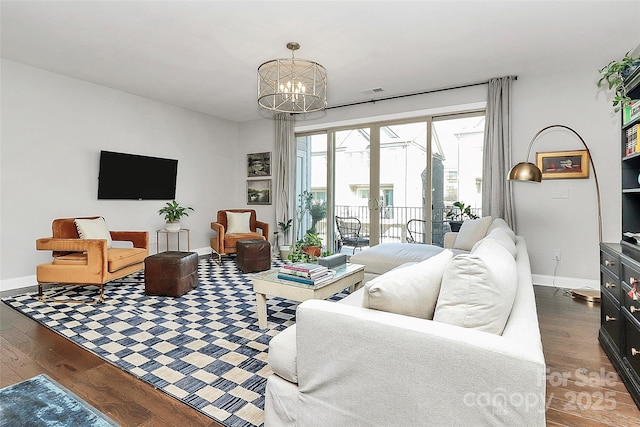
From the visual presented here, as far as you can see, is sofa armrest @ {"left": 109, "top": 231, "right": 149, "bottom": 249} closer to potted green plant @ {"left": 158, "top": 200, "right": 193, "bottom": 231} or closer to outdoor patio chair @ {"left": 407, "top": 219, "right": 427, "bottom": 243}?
potted green plant @ {"left": 158, "top": 200, "right": 193, "bottom": 231}

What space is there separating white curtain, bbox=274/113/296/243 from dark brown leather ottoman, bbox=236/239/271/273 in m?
1.49

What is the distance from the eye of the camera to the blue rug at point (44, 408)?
3.76 feet

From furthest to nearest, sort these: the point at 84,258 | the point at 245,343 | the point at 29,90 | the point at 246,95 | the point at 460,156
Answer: the point at 246,95 → the point at 460,156 → the point at 29,90 → the point at 84,258 → the point at 245,343

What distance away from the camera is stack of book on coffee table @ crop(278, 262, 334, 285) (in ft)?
8.39

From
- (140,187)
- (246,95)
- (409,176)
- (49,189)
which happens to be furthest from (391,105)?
(49,189)

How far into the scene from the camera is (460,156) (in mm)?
4805

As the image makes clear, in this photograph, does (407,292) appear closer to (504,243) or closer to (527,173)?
(504,243)

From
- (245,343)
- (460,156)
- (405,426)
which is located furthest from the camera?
(460,156)

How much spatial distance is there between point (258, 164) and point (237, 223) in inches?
60.1

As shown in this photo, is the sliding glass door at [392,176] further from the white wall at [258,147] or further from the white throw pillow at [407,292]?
the white throw pillow at [407,292]

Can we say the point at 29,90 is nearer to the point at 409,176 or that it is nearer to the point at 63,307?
the point at 63,307

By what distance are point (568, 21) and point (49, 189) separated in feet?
19.3

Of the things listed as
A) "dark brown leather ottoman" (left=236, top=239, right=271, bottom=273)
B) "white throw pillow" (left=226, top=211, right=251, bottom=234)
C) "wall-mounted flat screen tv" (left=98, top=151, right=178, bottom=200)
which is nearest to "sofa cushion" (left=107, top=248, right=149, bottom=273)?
"dark brown leather ottoman" (left=236, top=239, right=271, bottom=273)

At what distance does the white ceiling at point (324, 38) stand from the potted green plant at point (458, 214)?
1683 millimetres
